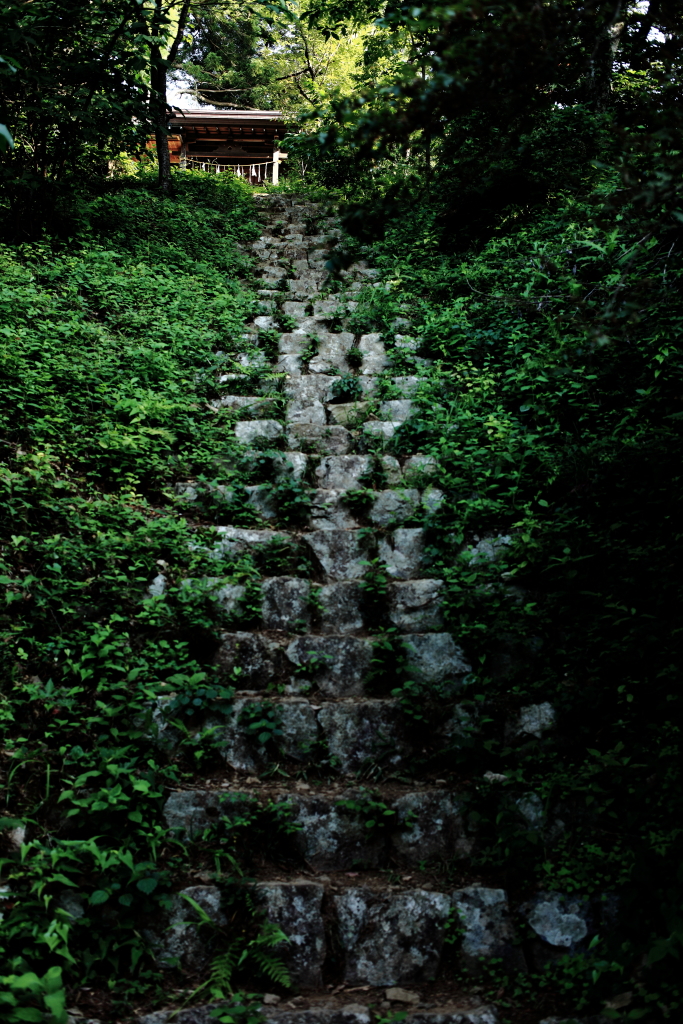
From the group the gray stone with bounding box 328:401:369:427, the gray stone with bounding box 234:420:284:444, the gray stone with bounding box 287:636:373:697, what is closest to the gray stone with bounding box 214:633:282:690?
the gray stone with bounding box 287:636:373:697

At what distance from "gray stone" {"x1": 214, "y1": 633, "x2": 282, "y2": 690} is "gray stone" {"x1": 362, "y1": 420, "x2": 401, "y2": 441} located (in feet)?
9.19

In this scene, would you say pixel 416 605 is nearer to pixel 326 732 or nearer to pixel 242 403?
pixel 326 732

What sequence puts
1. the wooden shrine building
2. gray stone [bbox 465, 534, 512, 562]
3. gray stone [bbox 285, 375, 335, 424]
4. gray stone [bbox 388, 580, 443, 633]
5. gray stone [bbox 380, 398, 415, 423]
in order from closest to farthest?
gray stone [bbox 388, 580, 443, 633] < gray stone [bbox 465, 534, 512, 562] < gray stone [bbox 380, 398, 415, 423] < gray stone [bbox 285, 375, 335, 424] < the wooden shrine building

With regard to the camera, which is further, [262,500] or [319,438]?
[319,438]

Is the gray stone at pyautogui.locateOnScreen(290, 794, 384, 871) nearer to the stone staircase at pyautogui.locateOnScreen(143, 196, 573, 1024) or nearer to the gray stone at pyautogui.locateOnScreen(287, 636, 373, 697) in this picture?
the stone staircase at pyautogui.locateOnScreen(143, 196, 573, 1024)

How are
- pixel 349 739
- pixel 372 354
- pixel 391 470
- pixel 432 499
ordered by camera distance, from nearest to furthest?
pixel 349 739 < pixel 432 499 < pixel 391 470 < pixel 372 354

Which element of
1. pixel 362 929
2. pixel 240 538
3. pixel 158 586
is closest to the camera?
pixel 362 929

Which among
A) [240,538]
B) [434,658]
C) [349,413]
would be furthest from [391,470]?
[434,658]

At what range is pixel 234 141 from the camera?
20.8 m

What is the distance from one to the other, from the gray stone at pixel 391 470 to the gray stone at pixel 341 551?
30.9 inches

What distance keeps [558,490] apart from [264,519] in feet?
7.67

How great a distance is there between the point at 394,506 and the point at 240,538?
134cm

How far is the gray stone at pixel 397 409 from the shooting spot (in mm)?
6762

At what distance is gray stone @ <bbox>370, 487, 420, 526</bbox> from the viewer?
5461 millimetres
